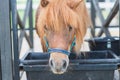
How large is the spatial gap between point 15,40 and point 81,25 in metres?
0.49

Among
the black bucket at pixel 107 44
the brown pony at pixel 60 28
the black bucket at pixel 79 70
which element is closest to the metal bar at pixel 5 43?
the black bucket at pixel 79 70

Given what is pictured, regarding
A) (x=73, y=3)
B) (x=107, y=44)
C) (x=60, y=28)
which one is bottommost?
(x=107, y=44)

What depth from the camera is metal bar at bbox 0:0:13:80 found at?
1.90 metres

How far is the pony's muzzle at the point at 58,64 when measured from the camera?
1.80 metres

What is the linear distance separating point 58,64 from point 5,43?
0.38 meters

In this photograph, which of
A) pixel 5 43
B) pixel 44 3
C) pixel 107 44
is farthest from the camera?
→ pixel 107 44

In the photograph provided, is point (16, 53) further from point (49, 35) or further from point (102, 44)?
point (102, 44)

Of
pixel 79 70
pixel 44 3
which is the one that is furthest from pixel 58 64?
pixel 44 3

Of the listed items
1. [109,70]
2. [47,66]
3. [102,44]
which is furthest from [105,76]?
[102,44]

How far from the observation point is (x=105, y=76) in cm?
196

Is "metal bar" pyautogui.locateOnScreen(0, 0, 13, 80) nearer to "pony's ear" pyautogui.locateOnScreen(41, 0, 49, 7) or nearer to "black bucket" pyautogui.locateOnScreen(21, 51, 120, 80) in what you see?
"black bucket" pyautogui.locateOnScreen(21, 51, 120, 80)

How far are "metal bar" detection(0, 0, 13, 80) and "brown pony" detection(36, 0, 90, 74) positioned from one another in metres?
0.26

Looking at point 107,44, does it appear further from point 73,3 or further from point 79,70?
point 79,70

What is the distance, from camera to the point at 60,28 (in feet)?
6.45
